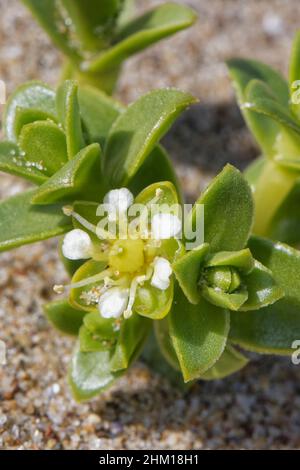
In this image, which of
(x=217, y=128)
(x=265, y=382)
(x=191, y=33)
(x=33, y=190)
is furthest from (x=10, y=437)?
(x=191, y=33)

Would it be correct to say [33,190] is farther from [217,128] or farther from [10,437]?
[217,128]

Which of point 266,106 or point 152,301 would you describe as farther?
point 266,106

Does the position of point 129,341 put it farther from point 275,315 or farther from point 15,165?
point 15,165

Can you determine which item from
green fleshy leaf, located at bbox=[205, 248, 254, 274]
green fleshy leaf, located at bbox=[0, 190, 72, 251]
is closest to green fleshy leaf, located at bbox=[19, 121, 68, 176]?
green fleshy leaf, located at bbox=[0, 190, 72, 251]

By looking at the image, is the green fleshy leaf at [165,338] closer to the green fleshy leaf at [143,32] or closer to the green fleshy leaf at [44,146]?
the green fleshy leaf at [44,146]

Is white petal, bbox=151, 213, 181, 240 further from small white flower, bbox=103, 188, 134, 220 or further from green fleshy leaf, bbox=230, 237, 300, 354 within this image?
green fleshy leaf, bbox=230, 237, 300, 354

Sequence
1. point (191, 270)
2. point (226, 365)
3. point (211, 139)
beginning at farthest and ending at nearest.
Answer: point (211, 139), point (226, 365), point (191, 270)

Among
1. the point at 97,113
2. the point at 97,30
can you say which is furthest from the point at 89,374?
the point at 97,30
